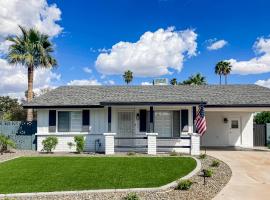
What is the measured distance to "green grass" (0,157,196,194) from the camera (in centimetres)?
923

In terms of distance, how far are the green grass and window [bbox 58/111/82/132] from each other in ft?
13.3

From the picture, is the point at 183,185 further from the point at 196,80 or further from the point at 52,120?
the point at 196,80

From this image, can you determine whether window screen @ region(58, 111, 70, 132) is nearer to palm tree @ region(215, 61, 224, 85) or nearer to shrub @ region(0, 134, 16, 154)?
shrub @ region(0, 134, 16, 154)

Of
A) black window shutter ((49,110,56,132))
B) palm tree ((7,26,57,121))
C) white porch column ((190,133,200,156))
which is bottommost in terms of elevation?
white porch column ((190,133,200,156))

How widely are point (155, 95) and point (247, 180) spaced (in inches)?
426

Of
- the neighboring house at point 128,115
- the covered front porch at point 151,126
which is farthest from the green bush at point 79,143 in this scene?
the covered front porch at point 151,126

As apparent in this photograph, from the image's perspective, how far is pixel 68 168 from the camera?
12.2 m

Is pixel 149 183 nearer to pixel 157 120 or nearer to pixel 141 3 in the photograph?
pixel 157 120

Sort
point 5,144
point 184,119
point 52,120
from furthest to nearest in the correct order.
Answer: point 52,120 → point 184,119 → point 5,144

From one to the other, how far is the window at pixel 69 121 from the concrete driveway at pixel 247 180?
8.91m

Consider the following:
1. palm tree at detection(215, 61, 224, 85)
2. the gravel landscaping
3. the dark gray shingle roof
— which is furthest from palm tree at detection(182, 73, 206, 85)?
the gravel landscaping

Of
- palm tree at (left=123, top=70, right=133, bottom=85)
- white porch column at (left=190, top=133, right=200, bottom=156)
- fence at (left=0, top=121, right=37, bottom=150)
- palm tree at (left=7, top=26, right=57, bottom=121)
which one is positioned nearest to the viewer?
white porch column at (left=190, top=133, right=200, bottom=156)

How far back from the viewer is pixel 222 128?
2238 centimetres

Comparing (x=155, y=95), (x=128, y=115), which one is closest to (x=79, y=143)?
(x=128, y=115)
